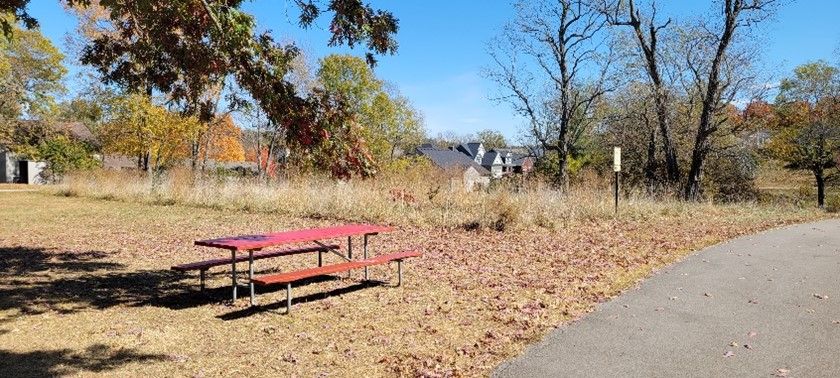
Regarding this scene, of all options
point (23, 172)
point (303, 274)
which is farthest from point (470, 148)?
point (303, 274)

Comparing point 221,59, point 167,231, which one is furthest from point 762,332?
point 167,231

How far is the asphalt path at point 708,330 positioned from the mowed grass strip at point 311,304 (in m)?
0.32

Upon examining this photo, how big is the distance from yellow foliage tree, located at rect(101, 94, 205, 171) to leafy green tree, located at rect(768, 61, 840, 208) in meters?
28.4

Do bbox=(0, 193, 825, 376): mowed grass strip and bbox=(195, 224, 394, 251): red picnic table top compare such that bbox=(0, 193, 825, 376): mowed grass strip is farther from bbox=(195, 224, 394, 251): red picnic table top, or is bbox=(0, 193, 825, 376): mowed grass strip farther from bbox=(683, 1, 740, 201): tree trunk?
bbox=(683, 1, 740, 201): tree trunk

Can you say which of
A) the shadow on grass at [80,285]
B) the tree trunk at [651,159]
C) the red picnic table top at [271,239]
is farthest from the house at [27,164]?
the red picnic table top at [271,239]

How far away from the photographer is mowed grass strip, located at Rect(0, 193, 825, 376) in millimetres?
4500

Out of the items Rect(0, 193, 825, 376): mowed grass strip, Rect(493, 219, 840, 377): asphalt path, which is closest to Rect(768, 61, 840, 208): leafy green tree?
Rect(0, 193, 825, 376): mowed grass strip

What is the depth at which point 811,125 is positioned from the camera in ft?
94.5

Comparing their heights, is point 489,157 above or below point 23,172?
above

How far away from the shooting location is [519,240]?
1084 cm

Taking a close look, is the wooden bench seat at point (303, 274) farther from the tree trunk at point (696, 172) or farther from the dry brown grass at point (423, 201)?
the tree trunk at point (696, 172)

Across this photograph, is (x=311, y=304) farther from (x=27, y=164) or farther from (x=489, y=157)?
(x=489, y=157)

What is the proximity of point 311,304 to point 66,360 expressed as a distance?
7.71 ft

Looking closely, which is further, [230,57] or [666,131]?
[666,131]
